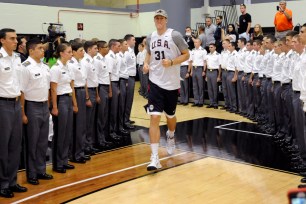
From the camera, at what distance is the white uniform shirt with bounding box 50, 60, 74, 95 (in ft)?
16.4

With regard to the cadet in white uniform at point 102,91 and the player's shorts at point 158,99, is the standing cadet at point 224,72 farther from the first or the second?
the player's shorts at point 158,99

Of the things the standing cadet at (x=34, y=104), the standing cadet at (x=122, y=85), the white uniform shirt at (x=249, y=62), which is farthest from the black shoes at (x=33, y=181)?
the white uniform shirt at (x=249, y=62)

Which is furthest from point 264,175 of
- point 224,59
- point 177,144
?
point 224,59

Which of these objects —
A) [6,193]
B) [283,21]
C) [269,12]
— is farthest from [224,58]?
[6,193]

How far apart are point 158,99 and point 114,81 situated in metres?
2.12

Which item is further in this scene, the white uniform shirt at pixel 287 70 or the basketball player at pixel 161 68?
the white uniform shirt at pixel 287 70

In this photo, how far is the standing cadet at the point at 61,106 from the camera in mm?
5031

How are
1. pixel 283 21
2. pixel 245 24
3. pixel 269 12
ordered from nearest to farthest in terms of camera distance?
pixel 283 21
pixel 245 24
pixel 269 12

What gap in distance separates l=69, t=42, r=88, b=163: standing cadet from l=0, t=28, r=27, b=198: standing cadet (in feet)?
4.04

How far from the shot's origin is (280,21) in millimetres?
10633

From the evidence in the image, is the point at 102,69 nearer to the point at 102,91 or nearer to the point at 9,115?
the point at 102,91

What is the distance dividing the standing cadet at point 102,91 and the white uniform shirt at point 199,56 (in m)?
5.12

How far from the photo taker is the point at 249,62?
9.28m

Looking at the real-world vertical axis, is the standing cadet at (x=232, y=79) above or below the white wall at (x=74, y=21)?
below
